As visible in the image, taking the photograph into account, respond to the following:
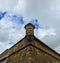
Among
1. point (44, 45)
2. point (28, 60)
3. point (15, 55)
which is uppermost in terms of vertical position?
point (44, 45)

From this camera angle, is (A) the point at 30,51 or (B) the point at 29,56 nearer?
(B) the point at 29,56

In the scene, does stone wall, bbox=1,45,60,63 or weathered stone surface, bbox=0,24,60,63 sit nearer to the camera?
stone wall, bbox=1,45,60,63

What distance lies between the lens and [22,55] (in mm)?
22141

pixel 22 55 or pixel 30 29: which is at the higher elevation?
pixel 30 29

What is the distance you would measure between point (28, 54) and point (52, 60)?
18.3ft

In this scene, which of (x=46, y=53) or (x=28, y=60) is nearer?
(x=28, y=60)

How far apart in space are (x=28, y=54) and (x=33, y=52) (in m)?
0.72

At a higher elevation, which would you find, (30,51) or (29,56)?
(30,51)

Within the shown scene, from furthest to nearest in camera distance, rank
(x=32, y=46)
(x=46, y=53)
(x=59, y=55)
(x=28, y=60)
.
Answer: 1. (x=59, y=55)
2. (x=46, y=53)
3. (x=32, y=46)
4. (x=28, y=60)

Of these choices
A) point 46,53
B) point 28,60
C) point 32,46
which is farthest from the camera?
point 46,53

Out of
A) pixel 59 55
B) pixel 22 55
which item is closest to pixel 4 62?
pixel 22 55

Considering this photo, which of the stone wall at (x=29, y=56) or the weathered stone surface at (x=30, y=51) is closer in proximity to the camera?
the stone wall at (x=29, y=56)

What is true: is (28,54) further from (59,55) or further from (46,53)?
(59,55)

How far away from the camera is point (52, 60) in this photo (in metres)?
25.7
